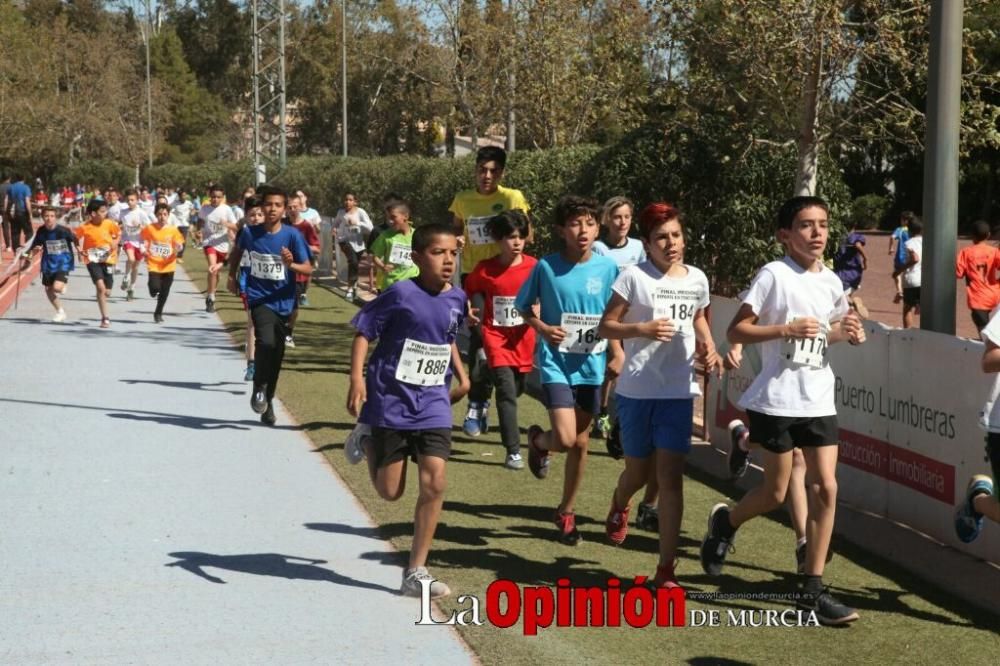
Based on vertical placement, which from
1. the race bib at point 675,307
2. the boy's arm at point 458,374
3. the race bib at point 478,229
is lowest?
the boy's arm at point 458,374

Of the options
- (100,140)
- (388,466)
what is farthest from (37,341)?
(100,140)

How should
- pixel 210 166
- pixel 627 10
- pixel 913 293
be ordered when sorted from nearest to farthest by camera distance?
pixel 913 293 < pixel 627 10 < pixel 210 166

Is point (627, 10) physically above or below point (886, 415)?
above

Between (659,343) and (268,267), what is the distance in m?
5.74

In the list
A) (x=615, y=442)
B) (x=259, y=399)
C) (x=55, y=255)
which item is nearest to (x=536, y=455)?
(x=615, y=442)

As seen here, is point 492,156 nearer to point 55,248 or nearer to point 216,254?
point 55,248

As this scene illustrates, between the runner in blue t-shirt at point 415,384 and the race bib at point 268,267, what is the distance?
17.2 feet

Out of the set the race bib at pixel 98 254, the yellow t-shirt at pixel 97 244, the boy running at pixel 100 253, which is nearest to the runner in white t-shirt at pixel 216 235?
the boy running at pixel 100 253

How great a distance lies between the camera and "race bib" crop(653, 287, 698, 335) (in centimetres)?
706

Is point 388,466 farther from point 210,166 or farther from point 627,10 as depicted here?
point 210,166

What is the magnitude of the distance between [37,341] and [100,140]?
7853 centimetres

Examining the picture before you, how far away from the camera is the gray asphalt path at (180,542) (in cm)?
616

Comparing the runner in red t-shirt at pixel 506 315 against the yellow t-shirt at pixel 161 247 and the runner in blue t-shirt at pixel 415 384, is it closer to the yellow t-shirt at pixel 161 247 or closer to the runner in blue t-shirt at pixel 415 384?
the runner in blue t-shirt at pixel 415 384

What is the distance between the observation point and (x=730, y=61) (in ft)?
48.2
